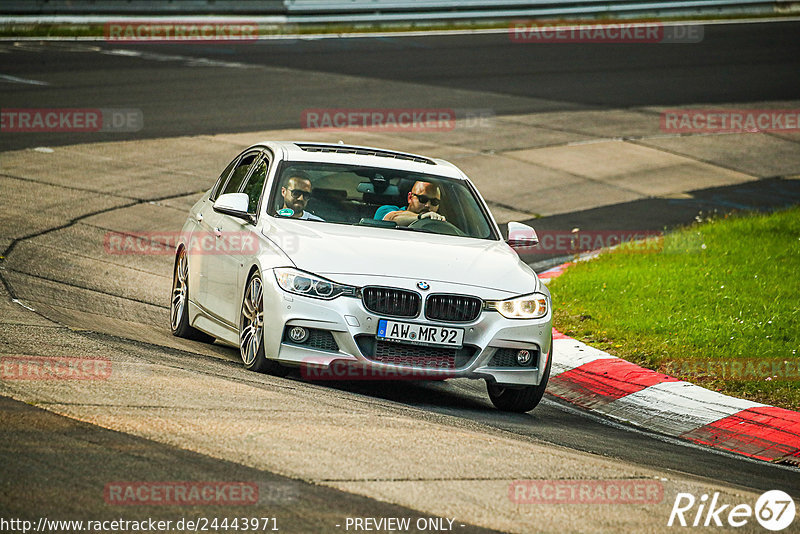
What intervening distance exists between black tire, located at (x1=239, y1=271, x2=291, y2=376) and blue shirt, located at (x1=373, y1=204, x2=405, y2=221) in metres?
1.25

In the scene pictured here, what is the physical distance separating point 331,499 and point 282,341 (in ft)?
8.97

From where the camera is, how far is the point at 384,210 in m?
9.19

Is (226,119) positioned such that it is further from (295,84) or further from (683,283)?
(683,283)

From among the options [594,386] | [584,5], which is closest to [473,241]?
[594,386]

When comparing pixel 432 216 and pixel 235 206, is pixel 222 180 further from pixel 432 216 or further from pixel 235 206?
pixel 432 216

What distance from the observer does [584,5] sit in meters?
34.7
